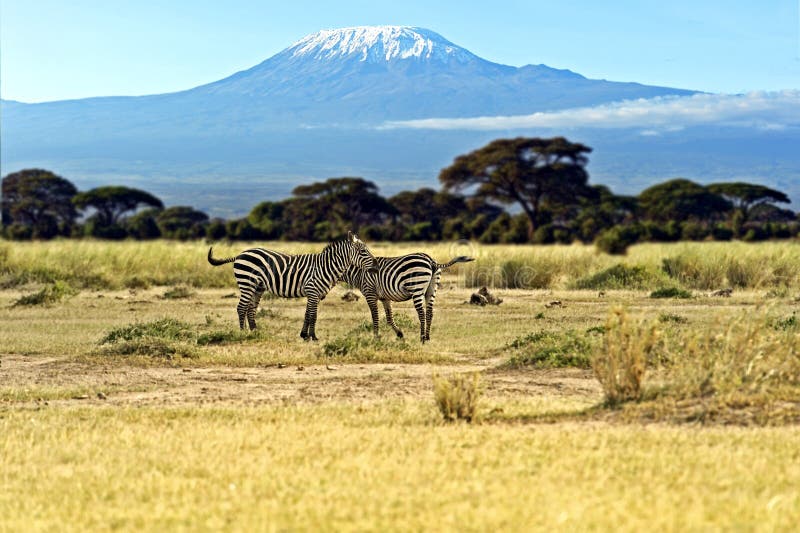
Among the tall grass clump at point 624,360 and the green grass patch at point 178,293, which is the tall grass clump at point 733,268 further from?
the tall grass clump at point 624,360

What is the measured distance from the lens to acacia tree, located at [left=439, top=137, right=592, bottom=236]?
63.7 m

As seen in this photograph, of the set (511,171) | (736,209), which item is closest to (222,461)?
(511,171)

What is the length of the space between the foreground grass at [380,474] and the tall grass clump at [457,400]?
166 mm

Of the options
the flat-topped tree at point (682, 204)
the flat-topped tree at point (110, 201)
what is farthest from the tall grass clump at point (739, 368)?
the flat-topped tree at point (110, 201)

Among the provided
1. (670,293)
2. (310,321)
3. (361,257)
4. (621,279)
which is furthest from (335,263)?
(621,279)

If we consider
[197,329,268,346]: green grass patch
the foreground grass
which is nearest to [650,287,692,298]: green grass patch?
[197,329,268,346]: green grass patch

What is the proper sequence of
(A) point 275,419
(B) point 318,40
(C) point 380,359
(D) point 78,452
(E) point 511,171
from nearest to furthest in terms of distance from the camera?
(D) point 78,452
(A) point 275,419
(C) point 380,359
(E) point 511,171
(B) point 318,40

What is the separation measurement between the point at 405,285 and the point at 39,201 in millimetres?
63681

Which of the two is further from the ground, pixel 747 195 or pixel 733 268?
pixel 747 195

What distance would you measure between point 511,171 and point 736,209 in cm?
1353

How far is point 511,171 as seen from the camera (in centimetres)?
6353

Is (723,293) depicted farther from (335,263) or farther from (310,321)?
(310,321)

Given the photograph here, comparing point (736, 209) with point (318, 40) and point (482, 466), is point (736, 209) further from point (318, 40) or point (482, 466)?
point (318, 40)

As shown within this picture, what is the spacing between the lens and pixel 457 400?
9.09m
